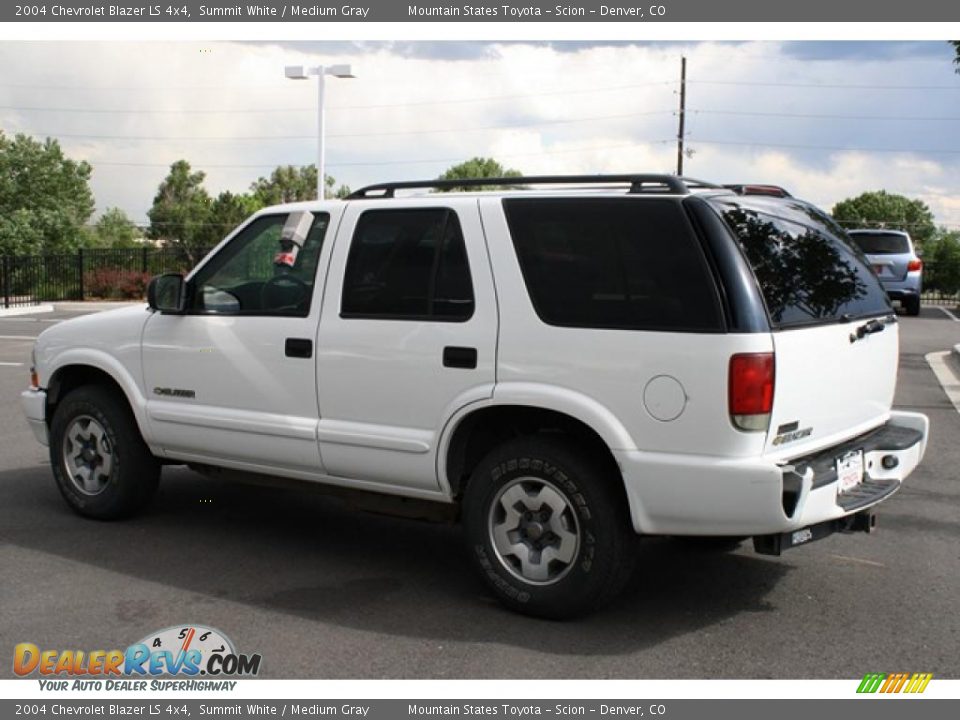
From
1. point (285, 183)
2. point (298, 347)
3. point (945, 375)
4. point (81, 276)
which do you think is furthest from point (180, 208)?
point (298, 347)

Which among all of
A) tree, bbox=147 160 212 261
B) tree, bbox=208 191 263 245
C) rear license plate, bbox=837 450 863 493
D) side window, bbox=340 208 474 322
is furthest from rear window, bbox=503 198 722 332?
tree, bbox=147 160 212 261

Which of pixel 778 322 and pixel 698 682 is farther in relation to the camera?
pixel 778 322

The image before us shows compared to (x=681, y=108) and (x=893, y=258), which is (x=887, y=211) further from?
(x=893, y=258)

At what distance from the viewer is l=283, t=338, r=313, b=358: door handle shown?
5.38m

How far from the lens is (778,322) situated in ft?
Answer: 14.4

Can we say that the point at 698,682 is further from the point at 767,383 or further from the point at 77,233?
the point at 77,233

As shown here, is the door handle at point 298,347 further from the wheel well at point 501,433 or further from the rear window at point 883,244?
the rear window at point 883,244

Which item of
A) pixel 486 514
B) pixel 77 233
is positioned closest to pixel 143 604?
pixel 486 514

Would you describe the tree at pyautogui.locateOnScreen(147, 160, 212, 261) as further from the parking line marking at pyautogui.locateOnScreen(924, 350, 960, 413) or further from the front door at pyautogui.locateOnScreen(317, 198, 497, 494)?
the front door at pyautogui.locateOnScreen(317, 198, 497, 494)

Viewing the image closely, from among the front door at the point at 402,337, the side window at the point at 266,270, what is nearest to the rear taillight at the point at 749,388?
the front door at the point at 402,337

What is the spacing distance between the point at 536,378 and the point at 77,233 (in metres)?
50.3

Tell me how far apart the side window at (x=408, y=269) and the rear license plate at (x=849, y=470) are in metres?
1.79

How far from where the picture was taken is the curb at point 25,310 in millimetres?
26656

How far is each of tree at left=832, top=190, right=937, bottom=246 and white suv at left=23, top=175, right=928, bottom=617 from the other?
355 feet
